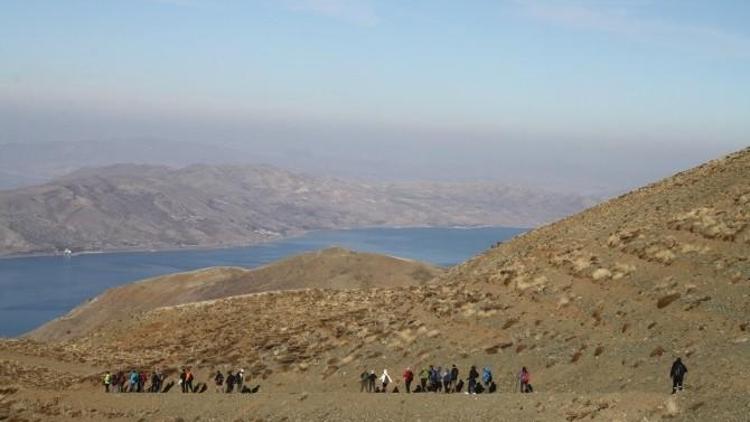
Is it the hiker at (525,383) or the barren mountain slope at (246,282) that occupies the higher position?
the hiker at (525,383)

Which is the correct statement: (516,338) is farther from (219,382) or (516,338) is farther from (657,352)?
(219,382)

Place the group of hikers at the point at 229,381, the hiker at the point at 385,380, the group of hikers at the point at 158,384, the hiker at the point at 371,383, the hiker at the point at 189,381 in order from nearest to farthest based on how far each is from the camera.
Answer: the hiker at the point at 371,383
the hiker at the point at 385,380
the group of hikers at the point at 229,381
the group of hikers at the point at 158,384
the hiker at the point at 189,381

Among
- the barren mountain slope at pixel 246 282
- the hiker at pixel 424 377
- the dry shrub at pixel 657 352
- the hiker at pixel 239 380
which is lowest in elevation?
the barren mountain slope at pixel 246 282

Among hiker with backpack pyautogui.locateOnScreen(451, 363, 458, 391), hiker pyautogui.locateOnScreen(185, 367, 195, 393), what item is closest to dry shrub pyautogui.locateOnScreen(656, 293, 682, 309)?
hiker with backpack pyautogui.locateOnScreen(451, 363, 458, 391)

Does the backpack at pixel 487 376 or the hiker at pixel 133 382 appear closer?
the backpack at pixel 487 376

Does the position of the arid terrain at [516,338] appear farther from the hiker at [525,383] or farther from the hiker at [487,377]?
the hiker at [487,377]

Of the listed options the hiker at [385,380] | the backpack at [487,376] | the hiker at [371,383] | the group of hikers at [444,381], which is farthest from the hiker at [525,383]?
the hiker at [371,383]

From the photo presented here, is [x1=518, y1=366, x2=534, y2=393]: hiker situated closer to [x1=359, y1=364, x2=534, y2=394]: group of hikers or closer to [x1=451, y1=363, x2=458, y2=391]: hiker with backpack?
[x1=359, y1=364, x2=534, y2=394]: group of hikers
